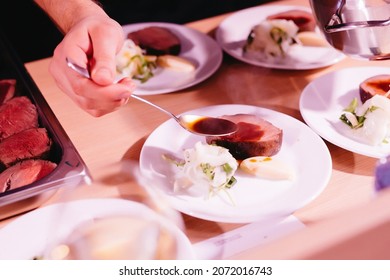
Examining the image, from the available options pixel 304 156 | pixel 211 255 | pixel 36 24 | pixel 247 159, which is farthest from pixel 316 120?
pixel 36 24

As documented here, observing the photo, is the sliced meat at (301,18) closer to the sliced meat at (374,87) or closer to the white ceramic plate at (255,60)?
the white ceramic plate at (255,60)

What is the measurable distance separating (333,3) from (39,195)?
0.86 metres

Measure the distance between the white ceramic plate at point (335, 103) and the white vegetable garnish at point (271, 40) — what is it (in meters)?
0.22

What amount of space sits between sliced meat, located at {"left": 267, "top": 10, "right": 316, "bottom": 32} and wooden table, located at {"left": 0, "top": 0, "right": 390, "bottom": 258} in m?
0.22

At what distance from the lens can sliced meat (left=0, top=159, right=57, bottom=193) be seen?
1.19m

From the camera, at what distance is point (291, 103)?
157 cm

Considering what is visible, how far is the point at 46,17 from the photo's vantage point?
239 centimetres

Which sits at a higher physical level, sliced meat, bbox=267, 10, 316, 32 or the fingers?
the fingers

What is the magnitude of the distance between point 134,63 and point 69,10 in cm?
27

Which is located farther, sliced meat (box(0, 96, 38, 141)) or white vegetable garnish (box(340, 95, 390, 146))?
sliced meat (box(0, 96, 38, 141))

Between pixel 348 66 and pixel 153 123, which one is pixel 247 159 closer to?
pixel 153 123

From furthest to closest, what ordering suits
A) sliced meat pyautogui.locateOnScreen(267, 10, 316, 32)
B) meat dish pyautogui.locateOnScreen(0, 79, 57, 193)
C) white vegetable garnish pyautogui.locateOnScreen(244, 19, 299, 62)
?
sliced meat pyautogui.locateOnScreen(267, 10, 316, 32)
white vegetable garnish pyautogui.locateOnScreen(244, 19, 299, 62)
meat dish pyautogui.locateOnScreen(0, 79, 57, 193)

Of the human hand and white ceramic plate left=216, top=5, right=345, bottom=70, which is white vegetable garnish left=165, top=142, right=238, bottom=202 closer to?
the human hand

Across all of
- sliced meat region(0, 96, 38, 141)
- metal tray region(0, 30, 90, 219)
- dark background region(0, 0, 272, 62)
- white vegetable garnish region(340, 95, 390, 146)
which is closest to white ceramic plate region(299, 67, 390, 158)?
white vegetable garnish region(340, 95, 390, 146)
